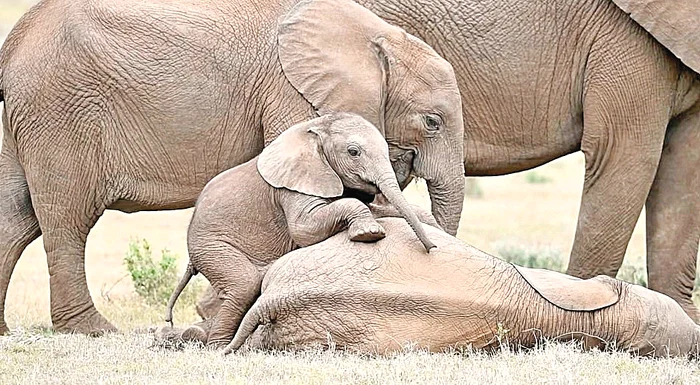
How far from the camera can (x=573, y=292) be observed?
7.03 m

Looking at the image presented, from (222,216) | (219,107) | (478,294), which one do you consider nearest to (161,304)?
(219,107)

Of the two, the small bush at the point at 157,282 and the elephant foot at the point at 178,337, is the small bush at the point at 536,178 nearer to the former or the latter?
the small bush at the point at 157,282

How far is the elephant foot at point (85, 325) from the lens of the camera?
28.0 feet

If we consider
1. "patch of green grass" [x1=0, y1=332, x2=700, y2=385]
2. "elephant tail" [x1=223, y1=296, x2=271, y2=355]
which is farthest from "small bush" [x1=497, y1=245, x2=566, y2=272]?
"elephant tail" [x1=223, y1=296, x2=271, y2=355]

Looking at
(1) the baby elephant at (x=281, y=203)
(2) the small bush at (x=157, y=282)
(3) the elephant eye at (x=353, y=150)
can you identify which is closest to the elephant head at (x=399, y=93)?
(1) the baby elephant at (x=281, y=203)

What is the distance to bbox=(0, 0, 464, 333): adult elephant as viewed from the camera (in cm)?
814

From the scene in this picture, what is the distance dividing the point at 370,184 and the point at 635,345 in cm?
142

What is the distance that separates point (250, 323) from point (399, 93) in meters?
1.75

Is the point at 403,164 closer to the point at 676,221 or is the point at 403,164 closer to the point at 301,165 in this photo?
the point at 301,165

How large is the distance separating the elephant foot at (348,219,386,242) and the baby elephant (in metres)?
0.07

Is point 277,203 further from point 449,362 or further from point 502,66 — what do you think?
point 502,66

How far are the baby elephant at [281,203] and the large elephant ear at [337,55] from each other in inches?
21.0

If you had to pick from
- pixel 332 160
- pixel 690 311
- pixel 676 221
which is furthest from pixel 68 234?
pixel 690 311

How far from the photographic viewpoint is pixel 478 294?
6891 mm
